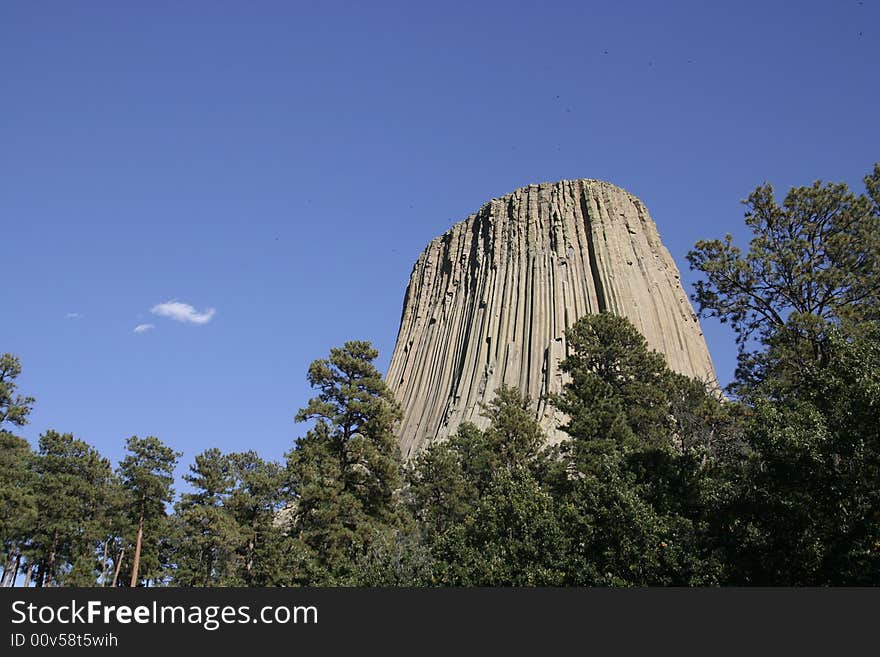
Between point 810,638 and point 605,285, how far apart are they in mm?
66764

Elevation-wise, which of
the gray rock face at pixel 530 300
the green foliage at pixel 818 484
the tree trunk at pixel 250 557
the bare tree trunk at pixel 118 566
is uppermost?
the gray rock face at pixel 530 300

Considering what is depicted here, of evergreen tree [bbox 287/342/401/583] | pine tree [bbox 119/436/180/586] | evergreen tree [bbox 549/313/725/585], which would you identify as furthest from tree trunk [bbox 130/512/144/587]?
evergreen tree [bbox 549/313/725/585]

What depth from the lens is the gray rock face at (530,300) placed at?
76.1 m

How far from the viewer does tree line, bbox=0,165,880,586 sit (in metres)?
20.6

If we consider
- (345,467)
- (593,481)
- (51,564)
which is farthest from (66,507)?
(593,481)

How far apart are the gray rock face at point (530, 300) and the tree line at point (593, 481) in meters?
31.3

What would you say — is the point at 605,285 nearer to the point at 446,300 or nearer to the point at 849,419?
the point at 446,300

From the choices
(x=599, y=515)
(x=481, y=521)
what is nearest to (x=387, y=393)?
(x=481, y=521)

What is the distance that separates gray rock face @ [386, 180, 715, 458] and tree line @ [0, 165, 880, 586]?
31.3 m

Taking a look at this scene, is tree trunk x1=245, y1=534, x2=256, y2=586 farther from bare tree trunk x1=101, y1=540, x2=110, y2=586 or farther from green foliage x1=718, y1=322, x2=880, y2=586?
green foliage x1=718, y1=322, x2=880, y2=586

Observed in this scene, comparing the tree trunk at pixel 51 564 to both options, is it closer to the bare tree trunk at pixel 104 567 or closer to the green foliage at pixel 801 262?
the bare tree trunk at pixel 104 567

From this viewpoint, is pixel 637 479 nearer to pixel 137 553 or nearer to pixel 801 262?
pixel 801 262

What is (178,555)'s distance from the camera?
44938 millimetres

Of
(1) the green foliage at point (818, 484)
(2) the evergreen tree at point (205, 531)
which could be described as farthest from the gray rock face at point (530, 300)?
(1) the green foliage at point (818, 484)
